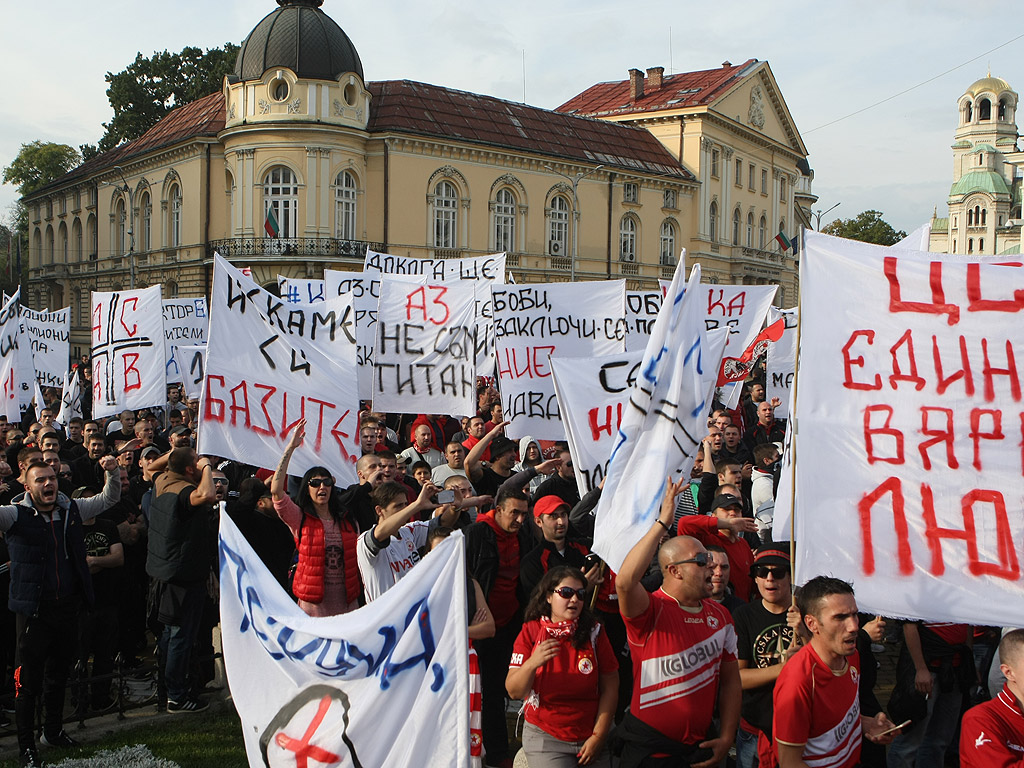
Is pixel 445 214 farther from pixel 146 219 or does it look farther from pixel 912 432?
pixel 912 432

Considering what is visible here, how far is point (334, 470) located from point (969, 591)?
4592mm

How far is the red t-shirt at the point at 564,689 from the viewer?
4664mm

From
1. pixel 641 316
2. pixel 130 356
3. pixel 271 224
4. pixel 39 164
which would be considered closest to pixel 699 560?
pixel 641 316

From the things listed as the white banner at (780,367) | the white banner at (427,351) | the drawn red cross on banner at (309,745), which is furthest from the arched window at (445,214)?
the drawn red cross on banner at (309,745)

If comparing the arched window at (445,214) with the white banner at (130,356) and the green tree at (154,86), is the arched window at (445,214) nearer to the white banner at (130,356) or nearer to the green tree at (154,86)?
the green tree at (154,86)

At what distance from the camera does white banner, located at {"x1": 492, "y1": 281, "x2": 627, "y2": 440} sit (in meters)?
11.1

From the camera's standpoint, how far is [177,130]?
47594mm

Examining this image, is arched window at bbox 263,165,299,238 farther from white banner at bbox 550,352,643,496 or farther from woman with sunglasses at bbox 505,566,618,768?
woman with sunglasses at bbox 505,566,618,768

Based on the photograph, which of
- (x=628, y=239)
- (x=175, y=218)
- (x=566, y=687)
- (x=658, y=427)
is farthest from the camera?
(x=628, y=239)

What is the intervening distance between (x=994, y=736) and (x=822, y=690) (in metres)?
0.62

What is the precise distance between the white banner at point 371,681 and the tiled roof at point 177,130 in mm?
41081

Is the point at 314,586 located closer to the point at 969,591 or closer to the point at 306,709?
the point at 306,709

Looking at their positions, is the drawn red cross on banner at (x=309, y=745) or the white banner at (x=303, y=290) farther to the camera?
the white banner at (x=303, y=290)

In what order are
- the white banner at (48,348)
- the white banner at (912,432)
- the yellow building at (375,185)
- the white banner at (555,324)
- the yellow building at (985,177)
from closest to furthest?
the white banner at (912,432) < the white banner at (555,324) < the white banner at (48,348) < the yellow building at (375,185) < the yellow building at (985,177)
